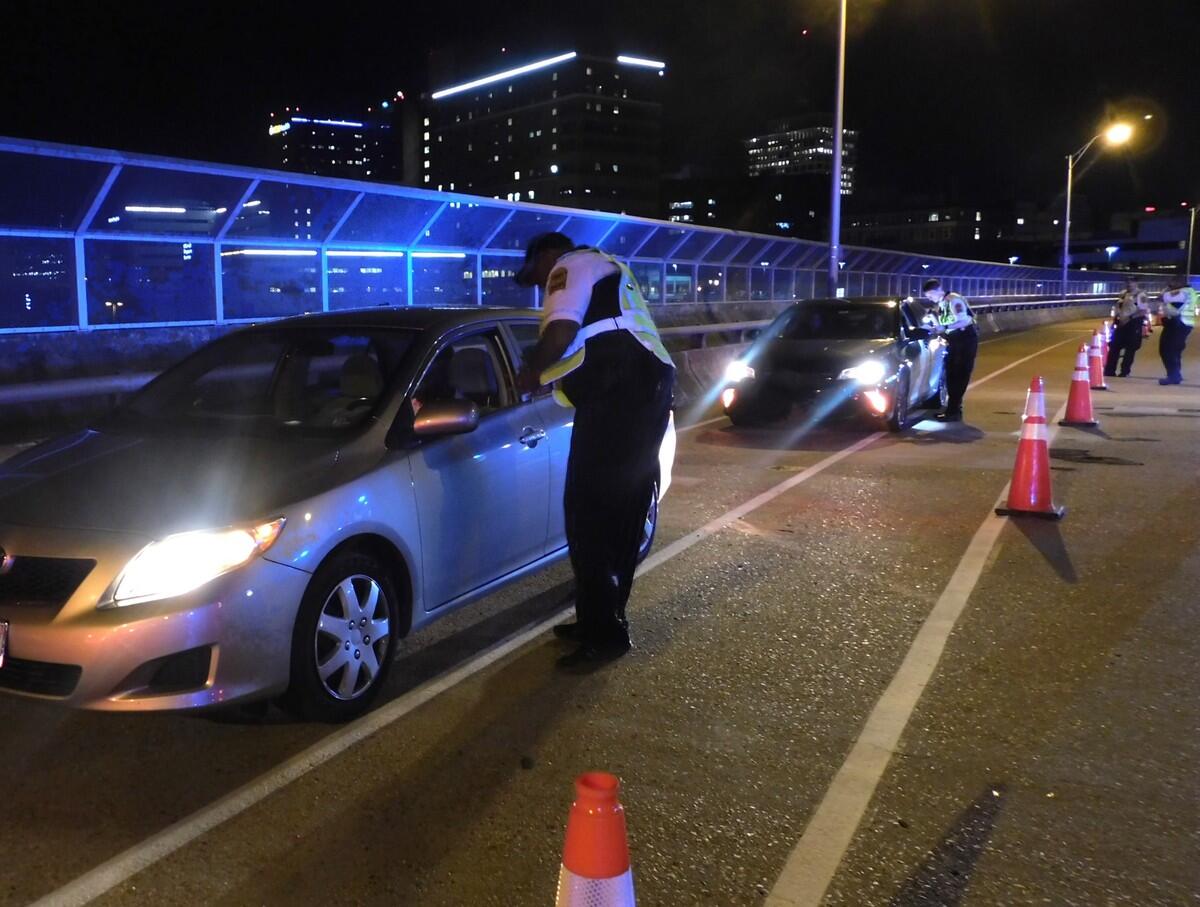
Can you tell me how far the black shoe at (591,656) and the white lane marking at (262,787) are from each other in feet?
1.05

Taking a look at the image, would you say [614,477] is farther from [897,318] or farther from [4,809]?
[897,318]

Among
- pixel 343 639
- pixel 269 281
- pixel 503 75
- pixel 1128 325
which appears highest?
pixel 503 75

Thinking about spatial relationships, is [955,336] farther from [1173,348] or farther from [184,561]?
[184,561]

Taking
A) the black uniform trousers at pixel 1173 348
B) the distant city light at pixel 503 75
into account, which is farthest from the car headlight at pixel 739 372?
the distant city light at pixel 503 75

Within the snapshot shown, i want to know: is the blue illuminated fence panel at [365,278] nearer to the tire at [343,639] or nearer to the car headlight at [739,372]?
the car headlight at [739,372]

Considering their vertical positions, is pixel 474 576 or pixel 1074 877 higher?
pixel 474 576

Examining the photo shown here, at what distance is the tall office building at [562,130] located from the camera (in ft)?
491

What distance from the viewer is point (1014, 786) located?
374cm

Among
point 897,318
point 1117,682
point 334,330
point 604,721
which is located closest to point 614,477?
point 604,721

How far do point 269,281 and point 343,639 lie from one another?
40.4ft

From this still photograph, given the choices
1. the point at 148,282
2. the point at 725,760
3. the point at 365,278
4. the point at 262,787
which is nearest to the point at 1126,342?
the point at 365,278

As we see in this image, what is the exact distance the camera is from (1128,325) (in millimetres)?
20000

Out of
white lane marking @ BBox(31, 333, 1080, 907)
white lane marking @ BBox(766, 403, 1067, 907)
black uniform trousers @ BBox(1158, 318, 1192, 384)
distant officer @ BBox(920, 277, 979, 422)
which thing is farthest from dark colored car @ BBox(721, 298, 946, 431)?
black uniform trousers @ BBox(1158, 318, 1192, 384)

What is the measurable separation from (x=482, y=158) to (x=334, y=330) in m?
160
